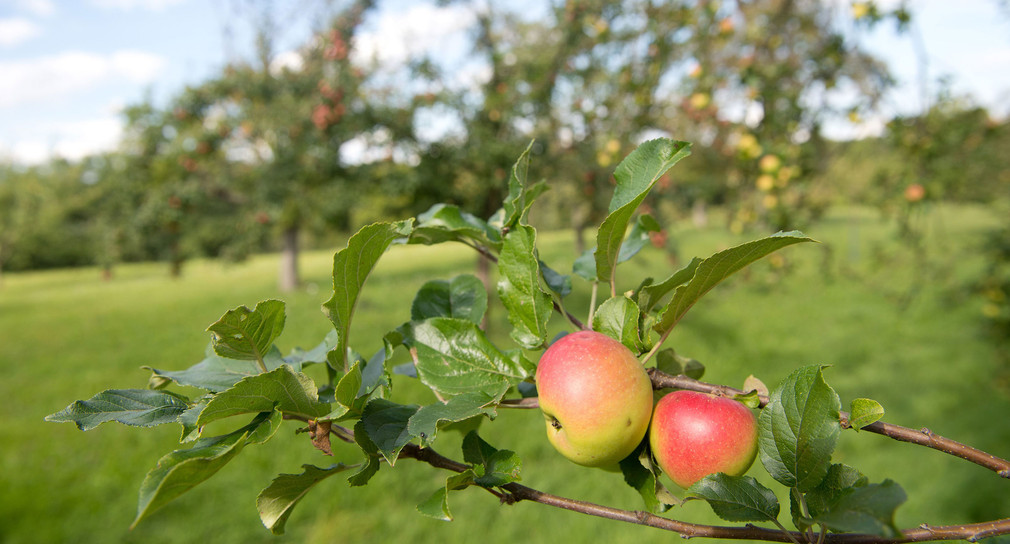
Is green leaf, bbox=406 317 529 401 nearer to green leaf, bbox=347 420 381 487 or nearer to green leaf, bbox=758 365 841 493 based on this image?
green leaf, bbox=347 420 381 487

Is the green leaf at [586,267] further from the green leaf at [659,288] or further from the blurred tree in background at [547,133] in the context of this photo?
the blurred tree in background at [547,133]

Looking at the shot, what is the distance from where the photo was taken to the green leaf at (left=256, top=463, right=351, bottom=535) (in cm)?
46

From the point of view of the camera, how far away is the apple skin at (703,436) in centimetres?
48

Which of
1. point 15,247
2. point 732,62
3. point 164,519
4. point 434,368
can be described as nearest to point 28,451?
point 164,519

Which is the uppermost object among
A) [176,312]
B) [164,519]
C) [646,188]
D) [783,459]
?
[646,188]

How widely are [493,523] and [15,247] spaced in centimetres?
1884

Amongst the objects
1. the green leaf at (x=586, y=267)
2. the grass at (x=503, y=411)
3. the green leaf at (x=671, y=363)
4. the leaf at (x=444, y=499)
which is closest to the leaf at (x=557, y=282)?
the green leaf at (x=586, y=267)

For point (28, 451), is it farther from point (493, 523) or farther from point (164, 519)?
point (493, 523)

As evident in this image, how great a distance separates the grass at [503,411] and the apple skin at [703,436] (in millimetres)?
1810

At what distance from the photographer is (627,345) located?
21.5 inches

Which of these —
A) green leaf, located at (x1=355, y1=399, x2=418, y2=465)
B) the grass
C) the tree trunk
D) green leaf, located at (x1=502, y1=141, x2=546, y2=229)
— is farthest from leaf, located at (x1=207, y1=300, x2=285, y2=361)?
the tree trunk

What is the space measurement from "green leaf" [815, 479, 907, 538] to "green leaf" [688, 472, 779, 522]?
0.23 feet

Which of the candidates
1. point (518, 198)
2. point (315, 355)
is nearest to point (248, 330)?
point (315, 355)

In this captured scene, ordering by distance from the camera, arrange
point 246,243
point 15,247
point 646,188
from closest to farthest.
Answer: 1. point 646,188
2. point 246,243
3. point 15,247
